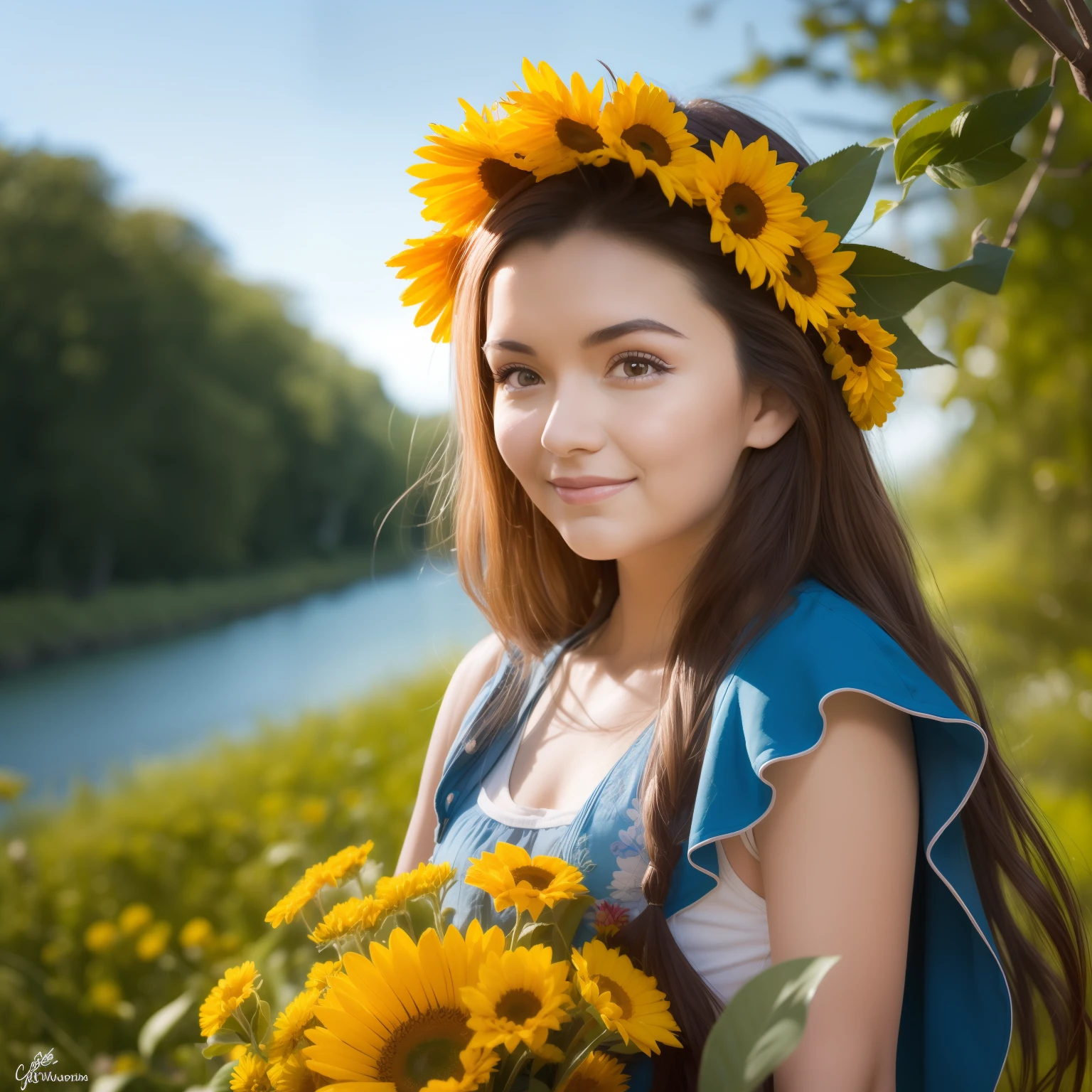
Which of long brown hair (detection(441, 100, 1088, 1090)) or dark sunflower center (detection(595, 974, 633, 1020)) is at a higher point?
long brown hair (detection(441, 100, 1088, 1090))

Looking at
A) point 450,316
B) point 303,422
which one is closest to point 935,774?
point 450,316

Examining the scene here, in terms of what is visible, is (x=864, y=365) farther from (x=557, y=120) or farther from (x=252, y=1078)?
(x=252, y=1078)

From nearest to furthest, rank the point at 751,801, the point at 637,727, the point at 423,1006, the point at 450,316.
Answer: the point at 423,1006 → the point at 751,801 → the point at 637,727 → the point at 450,316

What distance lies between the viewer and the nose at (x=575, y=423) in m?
1.07

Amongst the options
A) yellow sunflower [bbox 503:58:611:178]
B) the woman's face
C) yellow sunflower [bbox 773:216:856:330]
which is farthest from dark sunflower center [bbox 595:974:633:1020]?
yellow sunflower [bbox 503:58:611:178]

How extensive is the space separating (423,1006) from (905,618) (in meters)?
0.68

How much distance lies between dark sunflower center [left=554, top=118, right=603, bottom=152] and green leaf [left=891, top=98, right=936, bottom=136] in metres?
0.32

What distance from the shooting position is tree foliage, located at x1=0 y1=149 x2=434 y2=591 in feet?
25.3

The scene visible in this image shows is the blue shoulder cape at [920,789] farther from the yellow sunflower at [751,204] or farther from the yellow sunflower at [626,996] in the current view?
the yellow sunflower at [751,204]

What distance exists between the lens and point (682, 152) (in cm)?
106

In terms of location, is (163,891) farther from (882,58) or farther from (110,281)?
(110,281)

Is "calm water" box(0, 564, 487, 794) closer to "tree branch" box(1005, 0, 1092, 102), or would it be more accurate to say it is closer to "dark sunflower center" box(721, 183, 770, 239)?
"dark sunflower center" box(721, 183, 770, 239)

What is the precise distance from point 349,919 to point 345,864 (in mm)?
125

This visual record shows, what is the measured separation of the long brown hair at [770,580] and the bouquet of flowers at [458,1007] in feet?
0.55
